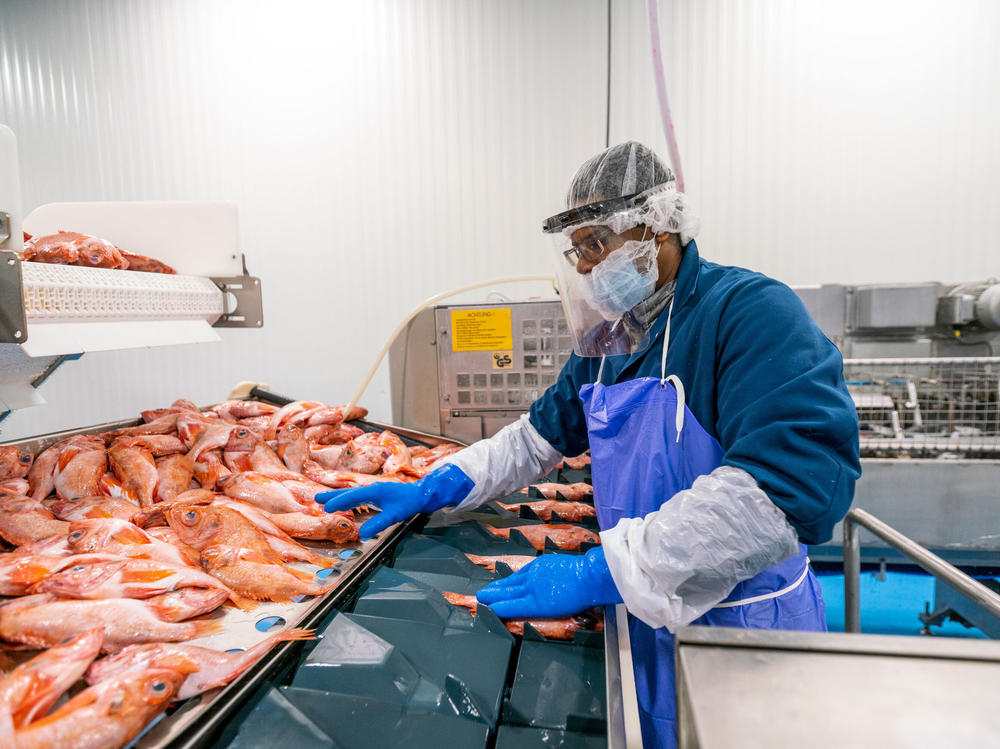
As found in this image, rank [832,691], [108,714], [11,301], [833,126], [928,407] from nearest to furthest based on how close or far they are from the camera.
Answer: [832,691]
[108,714]
[11,301]
[928,407]
[833,126]

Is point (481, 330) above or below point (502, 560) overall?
above

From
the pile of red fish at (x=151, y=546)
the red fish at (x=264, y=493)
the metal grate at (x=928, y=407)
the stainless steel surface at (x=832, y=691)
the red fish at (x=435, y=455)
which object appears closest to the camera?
the stainless steel surface at (x=832, y=691)

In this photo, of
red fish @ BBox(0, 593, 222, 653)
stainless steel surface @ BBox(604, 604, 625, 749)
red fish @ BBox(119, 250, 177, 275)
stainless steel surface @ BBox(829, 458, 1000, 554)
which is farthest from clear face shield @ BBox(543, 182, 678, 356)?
stainless steel surface @ BBox(829, 458, 1000, 554)

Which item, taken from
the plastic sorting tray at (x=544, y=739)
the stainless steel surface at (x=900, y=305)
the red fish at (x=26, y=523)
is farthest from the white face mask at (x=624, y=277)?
the stainless steel surface at (x=900, y=305)

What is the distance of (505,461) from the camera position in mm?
1962

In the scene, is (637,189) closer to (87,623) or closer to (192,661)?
(192,661)

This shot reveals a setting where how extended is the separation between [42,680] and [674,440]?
1.36m

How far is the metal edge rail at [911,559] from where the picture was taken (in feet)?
3.67

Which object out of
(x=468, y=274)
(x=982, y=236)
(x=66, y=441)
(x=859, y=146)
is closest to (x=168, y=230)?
(x=66, y=441)

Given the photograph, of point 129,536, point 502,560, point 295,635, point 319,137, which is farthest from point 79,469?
point 319,137

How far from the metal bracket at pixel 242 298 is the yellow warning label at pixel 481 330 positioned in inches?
36.7

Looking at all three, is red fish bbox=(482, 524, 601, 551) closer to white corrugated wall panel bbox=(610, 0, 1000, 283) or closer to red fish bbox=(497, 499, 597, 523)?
red fish bbox=(497, 499, 597, 523)

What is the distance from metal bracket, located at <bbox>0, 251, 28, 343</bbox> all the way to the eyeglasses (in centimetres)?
140

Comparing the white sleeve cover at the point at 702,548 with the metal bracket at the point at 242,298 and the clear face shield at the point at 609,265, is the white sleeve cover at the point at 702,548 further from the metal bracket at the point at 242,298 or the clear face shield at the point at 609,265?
the metal bracket at the point at 242,298
